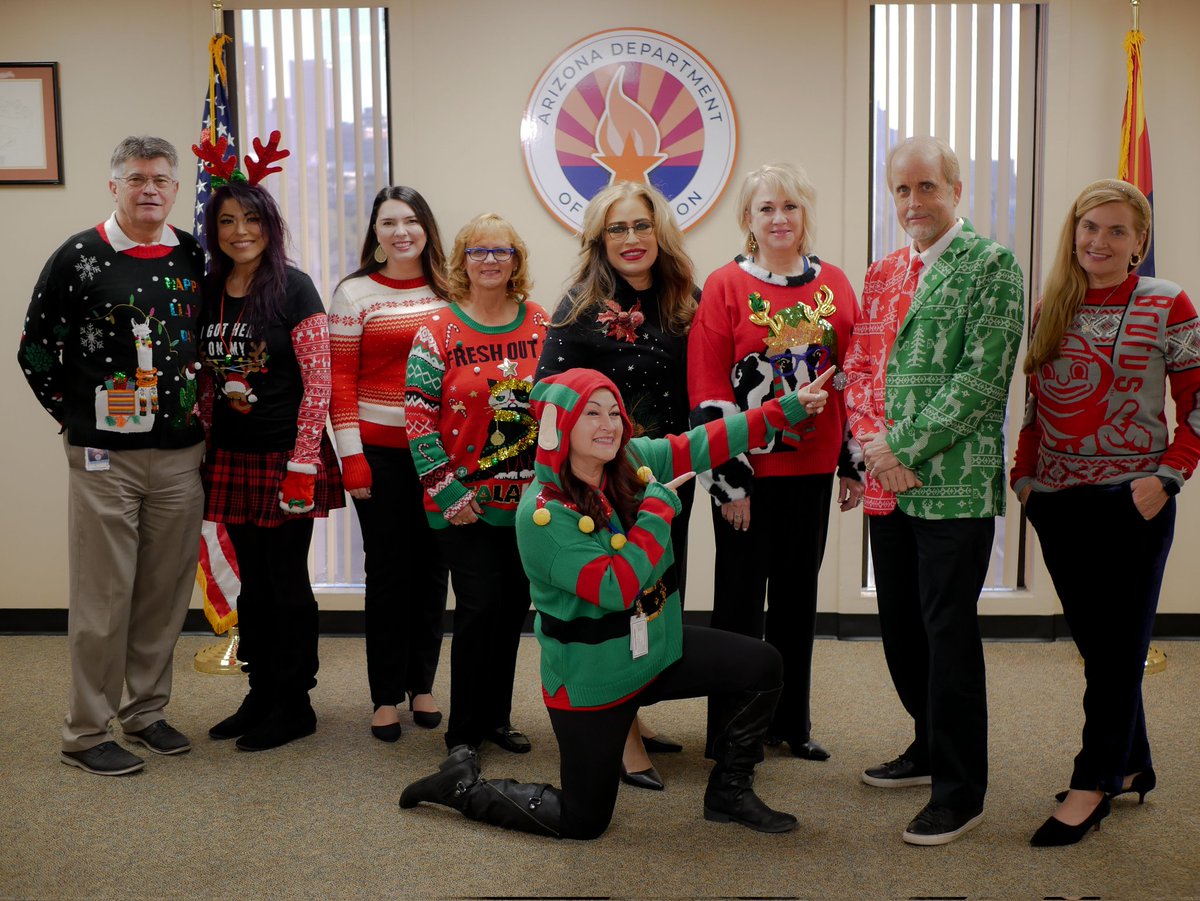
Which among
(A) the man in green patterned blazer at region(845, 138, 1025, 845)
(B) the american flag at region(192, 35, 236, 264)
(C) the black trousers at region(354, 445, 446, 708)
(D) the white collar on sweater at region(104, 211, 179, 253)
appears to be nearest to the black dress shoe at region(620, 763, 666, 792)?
(A) the man in green patterned blazer at region(845, 138, 1025, 845)

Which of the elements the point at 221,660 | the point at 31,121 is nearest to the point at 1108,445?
the point at 221,660

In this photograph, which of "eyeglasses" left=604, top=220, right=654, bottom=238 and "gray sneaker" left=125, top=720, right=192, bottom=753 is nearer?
"eyeglasses" left=604, top=220, right=654, bottom=238

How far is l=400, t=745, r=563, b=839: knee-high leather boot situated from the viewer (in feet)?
8.14

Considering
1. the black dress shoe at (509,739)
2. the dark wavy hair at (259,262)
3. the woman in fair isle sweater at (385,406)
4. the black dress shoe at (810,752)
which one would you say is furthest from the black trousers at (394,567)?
the black dress shoe at (810,752)

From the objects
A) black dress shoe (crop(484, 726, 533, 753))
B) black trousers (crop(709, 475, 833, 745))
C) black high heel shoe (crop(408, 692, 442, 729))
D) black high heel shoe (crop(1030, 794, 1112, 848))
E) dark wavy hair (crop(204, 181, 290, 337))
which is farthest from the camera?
black high heel shoe (crop(408, 692, 442, 729))

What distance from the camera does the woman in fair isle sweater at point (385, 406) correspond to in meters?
3.09

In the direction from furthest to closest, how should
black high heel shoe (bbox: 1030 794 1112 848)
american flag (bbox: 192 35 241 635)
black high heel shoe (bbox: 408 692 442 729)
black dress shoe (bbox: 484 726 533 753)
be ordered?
american flag (bbox: 192 35 241 635)
black high heel shoe (bbox: 408 692 442 729)
black dress shoe (bbox: 484 726 533 753)
black high heel shoe (bbox: 1030 794 1112 848)

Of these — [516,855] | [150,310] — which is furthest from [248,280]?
[516,855]

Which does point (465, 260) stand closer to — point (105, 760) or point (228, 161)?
point (228, 161)

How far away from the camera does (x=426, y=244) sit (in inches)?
125

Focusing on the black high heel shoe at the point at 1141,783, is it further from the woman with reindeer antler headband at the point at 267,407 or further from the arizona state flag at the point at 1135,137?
the woman with reindeer antler headband at the point at 267,407

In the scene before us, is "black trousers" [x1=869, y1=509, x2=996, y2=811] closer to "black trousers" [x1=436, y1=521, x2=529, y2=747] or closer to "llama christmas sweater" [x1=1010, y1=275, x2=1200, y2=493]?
"llama christmas sweater" [x1=1010, y1=275, x2=1200, y2=493]

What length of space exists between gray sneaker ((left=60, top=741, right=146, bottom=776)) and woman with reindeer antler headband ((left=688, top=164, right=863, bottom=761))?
1.56 metres

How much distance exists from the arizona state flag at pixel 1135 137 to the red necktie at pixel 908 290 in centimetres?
179
